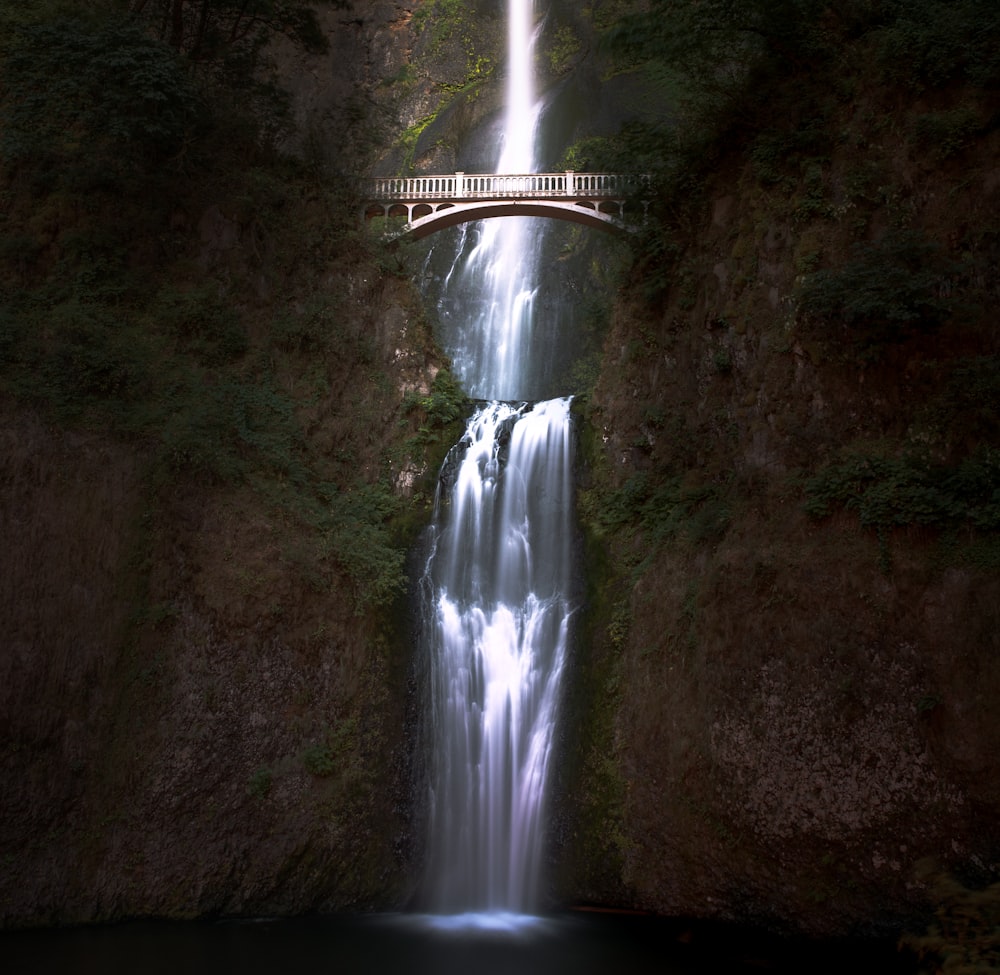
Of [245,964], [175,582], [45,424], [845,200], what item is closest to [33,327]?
[45,424]

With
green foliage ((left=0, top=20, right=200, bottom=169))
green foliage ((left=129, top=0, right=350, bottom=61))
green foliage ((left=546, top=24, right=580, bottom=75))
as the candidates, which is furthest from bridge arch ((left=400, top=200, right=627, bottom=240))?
green foliage ((left=546, top=24, right=580, bottom=75))

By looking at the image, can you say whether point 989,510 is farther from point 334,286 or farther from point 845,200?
point 334,286

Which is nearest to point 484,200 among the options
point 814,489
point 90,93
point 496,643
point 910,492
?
point 90,93

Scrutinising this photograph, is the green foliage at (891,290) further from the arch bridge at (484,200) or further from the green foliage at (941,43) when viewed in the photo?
the arch bridge at (484,200)

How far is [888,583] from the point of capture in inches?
486

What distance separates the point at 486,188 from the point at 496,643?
12449 millimetres

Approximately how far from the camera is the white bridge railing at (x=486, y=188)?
2212 centimetres

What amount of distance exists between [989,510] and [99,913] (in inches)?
524

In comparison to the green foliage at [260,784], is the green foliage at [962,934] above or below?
above

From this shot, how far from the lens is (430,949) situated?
Result: 12.3m

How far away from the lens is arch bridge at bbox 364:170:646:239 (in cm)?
2214

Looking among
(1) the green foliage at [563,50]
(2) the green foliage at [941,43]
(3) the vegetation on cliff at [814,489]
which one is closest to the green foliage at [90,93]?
(3) the vegetation on cliff at [814,489]

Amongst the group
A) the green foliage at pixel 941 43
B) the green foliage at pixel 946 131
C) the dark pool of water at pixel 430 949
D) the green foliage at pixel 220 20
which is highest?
the green foliage at pixel 220 20

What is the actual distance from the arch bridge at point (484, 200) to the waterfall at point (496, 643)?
5671mm
